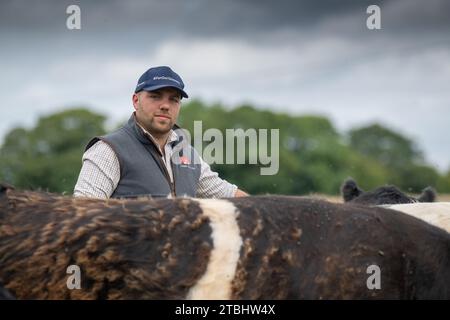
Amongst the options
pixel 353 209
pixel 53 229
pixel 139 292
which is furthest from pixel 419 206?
pixel 53 229

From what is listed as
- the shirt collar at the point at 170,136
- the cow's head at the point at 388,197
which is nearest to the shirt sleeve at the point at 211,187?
the shirt collar at the point at 170,136

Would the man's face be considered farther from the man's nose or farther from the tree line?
the tree line

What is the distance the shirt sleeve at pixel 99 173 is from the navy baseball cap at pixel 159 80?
76 cm

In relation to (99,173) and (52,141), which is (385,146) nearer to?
(52,141)

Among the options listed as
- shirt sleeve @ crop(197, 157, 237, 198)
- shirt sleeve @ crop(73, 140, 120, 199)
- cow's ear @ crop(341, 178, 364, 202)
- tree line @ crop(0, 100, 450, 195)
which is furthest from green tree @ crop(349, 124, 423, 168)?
shirt sleeve @ crop(73, 140, 120, 199)

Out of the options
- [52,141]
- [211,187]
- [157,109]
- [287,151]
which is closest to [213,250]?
[157,109]

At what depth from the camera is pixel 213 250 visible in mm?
5492

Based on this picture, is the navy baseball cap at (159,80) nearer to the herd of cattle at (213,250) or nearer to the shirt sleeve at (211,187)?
the shirt sleeve at (211,187)

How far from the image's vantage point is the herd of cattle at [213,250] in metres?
5.42

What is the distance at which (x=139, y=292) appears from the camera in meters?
5.42

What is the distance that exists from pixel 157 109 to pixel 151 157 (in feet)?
1.60

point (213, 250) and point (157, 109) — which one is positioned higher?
point (157, 109)

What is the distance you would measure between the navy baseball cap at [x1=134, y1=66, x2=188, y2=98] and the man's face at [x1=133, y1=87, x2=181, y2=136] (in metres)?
0.08

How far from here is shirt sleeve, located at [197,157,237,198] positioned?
29.0ft
